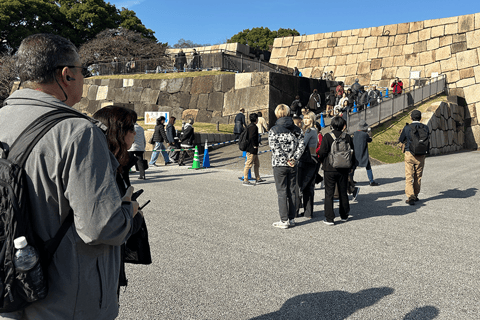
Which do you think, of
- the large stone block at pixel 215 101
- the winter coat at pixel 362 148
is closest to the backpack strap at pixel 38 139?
the winter coat at pixel 362 148

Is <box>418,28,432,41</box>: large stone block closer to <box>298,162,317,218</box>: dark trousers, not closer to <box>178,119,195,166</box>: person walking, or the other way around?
<box>178,119,195,166</box>: person walking

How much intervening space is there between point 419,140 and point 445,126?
52.6 feet

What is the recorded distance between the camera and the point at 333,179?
6.25 m

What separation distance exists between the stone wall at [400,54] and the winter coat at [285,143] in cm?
2315

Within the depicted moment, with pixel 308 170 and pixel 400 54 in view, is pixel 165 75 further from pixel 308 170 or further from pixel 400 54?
pixel 308 170

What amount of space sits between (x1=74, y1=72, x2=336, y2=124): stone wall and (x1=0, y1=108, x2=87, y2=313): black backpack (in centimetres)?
1849

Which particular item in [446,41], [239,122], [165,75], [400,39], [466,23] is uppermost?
[466,23]

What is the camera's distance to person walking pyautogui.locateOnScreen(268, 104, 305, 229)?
595 centimetres

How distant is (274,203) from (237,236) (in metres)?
2.42

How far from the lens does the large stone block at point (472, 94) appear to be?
83.3 ft

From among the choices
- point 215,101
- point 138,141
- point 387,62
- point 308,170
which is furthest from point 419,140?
point 387,62

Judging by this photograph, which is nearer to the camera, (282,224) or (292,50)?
(282,224)

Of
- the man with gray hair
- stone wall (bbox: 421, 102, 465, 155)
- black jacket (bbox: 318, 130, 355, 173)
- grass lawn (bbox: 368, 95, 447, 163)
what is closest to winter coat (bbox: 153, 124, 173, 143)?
grass lawn (bbox: 368, 95, 447, 163)

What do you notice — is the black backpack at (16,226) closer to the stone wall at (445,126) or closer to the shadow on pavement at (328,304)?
the shadow on pavement at (328,304)
